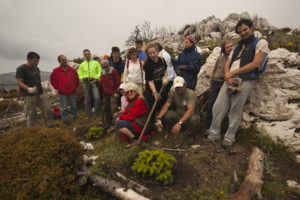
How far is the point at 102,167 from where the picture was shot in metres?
3.04

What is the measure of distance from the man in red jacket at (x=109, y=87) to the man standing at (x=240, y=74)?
3.57 metres

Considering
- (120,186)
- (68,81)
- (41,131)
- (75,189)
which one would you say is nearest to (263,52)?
(120,186)

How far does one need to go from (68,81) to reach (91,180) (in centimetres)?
481

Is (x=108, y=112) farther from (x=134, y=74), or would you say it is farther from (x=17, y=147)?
(x=17, y=147)

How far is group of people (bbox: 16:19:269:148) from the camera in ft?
10.7

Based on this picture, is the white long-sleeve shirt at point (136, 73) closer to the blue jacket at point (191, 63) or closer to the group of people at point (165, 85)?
the group of people at point (165, 85)

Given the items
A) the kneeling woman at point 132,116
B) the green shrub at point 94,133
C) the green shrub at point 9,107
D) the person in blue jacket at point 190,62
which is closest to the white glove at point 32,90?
the green shrub at point 94,133

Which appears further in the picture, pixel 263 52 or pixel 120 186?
pixel 263 52

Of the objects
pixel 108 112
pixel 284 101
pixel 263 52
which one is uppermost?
pixel 263 52

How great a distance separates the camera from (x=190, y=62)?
4.29m

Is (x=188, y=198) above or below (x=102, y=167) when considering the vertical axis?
below

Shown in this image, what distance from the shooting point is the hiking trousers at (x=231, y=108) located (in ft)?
10.6

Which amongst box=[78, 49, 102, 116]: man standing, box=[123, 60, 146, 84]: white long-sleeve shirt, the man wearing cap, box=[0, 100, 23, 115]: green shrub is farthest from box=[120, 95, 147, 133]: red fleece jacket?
box=[0, 100, 23, 115]: green shrub

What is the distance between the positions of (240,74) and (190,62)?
4.74 ft
